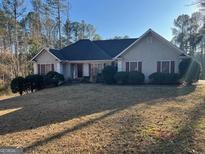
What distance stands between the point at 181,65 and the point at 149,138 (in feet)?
49.7

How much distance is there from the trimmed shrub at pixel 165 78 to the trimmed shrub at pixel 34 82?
10.7 m

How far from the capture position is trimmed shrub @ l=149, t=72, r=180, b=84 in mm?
20516

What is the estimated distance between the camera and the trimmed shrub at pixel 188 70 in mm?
20344

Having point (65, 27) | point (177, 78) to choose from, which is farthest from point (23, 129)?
point (65, 27)

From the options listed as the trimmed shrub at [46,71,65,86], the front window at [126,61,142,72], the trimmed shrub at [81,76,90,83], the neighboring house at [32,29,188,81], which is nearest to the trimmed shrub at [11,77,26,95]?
the trimmed shrub at [46,71,65,86]

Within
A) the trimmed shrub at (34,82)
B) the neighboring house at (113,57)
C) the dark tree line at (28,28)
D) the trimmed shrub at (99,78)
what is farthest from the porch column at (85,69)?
the dark tree line at (28,28)

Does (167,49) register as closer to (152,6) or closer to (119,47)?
(152,6)

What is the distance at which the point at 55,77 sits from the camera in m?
24.4

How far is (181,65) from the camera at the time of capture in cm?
2061

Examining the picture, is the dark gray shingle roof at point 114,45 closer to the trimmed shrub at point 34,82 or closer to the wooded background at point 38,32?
Answer: the trimmed shrub at point 34,82

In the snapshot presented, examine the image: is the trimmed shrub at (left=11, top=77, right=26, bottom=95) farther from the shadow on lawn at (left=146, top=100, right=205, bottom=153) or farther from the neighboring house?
the shadow on lawn at (left=146, top=100, right=205, bottom=153)

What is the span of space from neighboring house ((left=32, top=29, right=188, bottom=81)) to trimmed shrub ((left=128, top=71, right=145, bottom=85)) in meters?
1.28

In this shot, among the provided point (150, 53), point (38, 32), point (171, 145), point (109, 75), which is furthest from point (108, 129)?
point (38, 32)

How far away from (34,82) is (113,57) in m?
8.57
